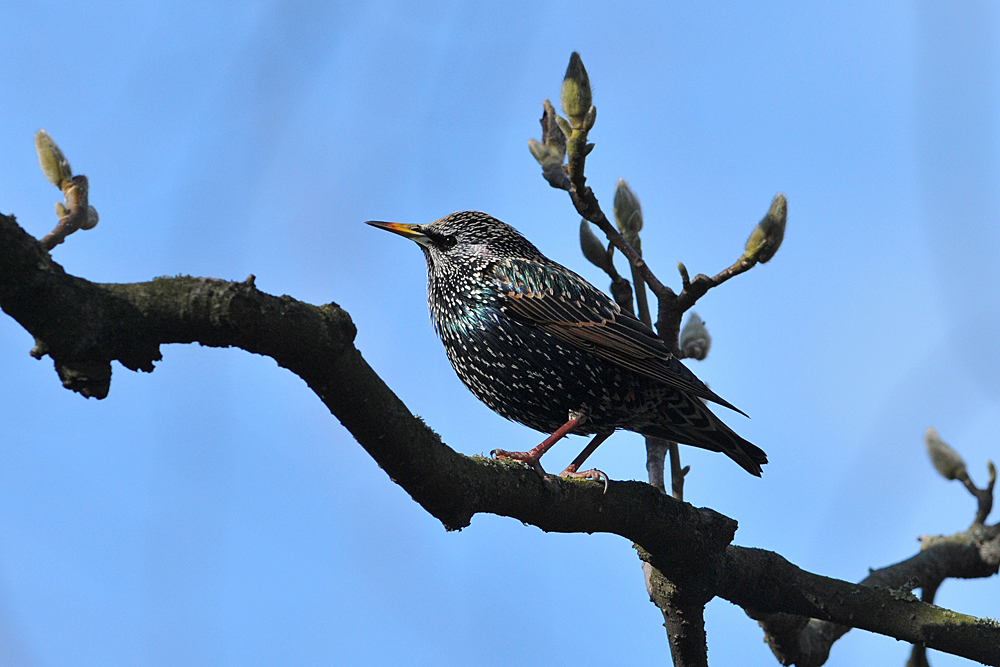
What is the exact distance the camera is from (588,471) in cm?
452

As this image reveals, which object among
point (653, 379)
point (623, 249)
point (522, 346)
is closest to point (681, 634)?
point (653, 379)

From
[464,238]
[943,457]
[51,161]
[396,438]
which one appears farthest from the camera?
[943,457]

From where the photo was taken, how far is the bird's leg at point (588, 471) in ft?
14.4

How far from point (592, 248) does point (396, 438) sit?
252cm

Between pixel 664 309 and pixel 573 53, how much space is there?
1418 mm

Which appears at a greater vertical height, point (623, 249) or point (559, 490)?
point (623, 249)

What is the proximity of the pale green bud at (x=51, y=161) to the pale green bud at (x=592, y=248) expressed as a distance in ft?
9.05

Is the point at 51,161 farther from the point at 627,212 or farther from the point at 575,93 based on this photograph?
the point at 627,212

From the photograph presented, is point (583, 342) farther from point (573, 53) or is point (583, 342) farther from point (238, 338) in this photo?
point (238, 338)

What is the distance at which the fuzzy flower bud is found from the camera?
523cm

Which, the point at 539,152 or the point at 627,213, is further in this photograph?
the point at 627,213

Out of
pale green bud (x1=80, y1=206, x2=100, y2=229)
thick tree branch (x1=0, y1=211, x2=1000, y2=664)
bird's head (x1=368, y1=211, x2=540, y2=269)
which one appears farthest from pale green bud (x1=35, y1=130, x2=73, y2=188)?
bird's head (x1=368, y1=211, x2=540, y2=269)

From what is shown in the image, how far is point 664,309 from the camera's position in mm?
5176

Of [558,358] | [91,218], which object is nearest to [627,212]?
[558,358]
